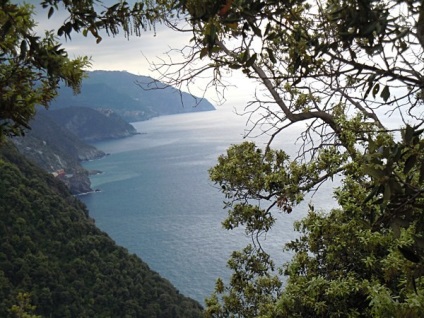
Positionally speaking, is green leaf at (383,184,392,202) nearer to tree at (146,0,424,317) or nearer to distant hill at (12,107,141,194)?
tree at (146,0,424,317)

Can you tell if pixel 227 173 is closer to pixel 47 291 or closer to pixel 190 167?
pixel 47 291

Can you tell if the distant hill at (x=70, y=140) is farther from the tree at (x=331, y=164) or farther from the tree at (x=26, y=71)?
the tree at (x=26, y=71)

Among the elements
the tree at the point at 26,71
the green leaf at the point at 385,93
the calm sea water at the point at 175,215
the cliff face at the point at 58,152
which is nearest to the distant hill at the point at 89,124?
the cliff face at the point at 58,152

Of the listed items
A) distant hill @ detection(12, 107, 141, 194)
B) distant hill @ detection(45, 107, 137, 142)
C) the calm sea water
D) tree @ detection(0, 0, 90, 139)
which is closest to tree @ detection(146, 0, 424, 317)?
tree @ detection(0, 0, 90, 139)

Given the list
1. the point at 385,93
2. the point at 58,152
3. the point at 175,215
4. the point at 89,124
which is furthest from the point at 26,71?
the point at 89,124

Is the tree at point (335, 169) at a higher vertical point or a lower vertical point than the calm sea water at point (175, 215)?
higher

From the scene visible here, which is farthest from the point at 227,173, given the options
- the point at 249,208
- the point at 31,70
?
the point at 31,70
